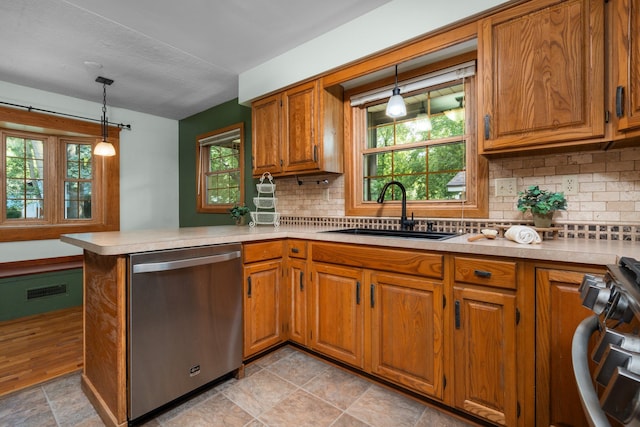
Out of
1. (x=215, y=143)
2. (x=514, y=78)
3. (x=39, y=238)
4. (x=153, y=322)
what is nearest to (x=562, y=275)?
(x=514, y=78)

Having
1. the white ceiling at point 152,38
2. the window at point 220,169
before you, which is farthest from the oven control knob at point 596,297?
the window at point 220,169

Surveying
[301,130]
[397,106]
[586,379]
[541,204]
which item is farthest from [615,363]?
[301,130]

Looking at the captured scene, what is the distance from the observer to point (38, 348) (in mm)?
2482

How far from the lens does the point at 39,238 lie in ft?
11.8

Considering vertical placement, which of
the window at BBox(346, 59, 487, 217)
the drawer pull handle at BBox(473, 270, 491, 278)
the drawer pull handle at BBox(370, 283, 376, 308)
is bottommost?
the drawer pull handle at BBox(370, 283, 376, 308)

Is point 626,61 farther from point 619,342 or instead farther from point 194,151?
point 194,151

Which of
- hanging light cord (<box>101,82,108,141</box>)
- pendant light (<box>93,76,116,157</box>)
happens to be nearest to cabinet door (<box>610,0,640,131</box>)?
pendant light (<box>93,76,116,157</box>)

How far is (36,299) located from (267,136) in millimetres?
3209

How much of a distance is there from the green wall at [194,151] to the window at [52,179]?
900mm

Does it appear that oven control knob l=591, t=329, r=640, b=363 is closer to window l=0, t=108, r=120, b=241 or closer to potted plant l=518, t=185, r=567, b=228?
potted plant l=518, t=185, r=567, b=228

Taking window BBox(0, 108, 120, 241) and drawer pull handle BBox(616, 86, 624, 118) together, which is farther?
window BBox(0, 108, 120, 241)

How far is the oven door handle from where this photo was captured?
47 centimetres

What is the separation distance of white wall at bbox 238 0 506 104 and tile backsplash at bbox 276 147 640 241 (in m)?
0.95

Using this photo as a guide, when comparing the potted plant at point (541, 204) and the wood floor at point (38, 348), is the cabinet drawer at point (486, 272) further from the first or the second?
the wood floor at point (38, 348)
